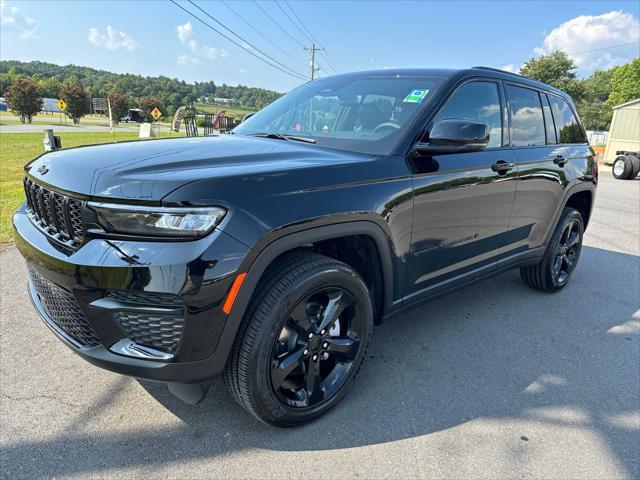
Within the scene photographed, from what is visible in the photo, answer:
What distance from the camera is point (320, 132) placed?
2920mm

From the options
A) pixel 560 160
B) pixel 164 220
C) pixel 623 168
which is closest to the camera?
pixel 164 220

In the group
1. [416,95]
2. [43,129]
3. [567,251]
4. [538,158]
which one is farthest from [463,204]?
[43,129]

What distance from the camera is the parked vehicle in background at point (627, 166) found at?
17.2 m

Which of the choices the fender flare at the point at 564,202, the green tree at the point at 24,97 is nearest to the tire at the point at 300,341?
the fender flare at the point at 564,202

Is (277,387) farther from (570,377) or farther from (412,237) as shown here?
(570,377)

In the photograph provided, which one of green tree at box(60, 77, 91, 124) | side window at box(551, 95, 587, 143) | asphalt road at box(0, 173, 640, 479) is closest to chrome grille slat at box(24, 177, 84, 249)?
asphalt road at box(0, 173, 640, 479)

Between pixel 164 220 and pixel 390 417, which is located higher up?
pixel 164 220

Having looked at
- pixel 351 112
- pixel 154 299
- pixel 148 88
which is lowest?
pixel 154 299

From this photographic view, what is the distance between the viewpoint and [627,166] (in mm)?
17297

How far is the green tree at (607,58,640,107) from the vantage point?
64.8 meters

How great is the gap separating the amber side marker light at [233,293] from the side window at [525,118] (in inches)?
102

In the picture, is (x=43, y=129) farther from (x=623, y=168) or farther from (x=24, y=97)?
(x=623, y=168)

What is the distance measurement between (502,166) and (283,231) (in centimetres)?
200

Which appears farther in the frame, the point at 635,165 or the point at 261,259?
the point at 635,165
